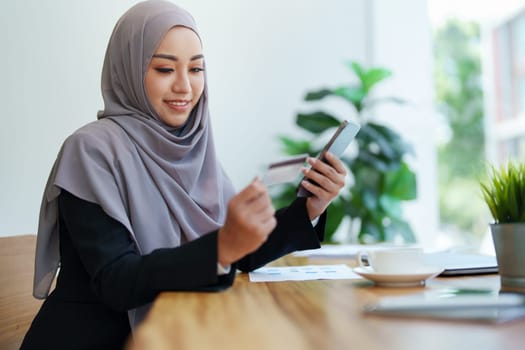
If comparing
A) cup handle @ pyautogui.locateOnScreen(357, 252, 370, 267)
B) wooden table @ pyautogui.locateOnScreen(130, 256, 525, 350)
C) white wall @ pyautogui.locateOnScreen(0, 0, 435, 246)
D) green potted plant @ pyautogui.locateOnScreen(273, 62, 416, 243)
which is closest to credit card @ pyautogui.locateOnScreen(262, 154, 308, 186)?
wooden table @ pyautogui.locateOnScreen(130, 256, 525, 350)

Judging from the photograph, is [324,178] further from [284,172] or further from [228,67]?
[228,67]

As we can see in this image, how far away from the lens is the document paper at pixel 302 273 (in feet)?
4.04

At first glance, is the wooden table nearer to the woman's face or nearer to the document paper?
the document paper

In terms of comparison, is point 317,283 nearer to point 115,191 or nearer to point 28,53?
point 115,191

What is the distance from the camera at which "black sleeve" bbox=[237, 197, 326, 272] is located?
1.35 meters

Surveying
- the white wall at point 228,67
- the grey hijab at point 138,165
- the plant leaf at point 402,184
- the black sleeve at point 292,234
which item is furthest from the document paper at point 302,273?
A: the plant leaf at point 402,184

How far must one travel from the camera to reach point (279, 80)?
335 centimetres

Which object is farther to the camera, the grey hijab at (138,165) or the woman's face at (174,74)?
the woman's face at (174,74)

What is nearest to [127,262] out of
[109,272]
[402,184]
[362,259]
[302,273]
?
[109,272]

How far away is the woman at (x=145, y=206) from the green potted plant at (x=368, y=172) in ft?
4.96

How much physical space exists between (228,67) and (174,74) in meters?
1.77

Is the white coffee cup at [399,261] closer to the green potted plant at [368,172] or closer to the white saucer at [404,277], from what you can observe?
the white saucer at [404,277]

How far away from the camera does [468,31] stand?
29.5 feet

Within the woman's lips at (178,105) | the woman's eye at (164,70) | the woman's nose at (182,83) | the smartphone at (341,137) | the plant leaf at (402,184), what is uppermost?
the woman's eye at (164,70)
